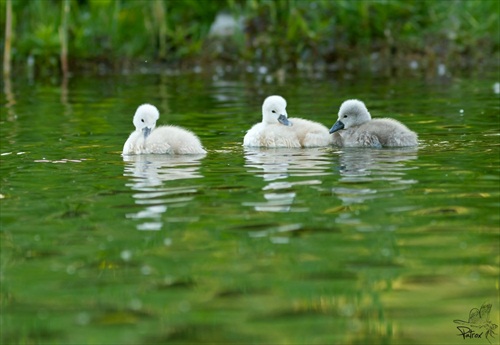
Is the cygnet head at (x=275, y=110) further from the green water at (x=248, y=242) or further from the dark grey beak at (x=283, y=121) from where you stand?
the green water at (x=248, y=242)

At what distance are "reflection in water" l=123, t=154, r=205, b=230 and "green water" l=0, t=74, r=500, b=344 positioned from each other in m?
0.02

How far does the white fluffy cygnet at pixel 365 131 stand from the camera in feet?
34.1

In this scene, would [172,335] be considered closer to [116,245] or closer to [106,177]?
[116,245]

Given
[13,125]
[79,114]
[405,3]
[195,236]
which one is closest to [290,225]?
[195,236]

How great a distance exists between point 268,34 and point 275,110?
10.9m

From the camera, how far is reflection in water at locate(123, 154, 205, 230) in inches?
287

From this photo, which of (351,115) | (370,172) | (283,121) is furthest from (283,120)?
(370,172)

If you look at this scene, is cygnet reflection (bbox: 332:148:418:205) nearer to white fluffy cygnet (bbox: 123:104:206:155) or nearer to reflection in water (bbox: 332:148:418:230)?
reflection in water (bbox: 332:148:418:230)

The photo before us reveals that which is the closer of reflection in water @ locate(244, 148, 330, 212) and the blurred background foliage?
reflection in water @ locate(244, 148, 330, 212)

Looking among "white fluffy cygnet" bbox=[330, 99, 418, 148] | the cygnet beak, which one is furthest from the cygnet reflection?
the cygnet beak

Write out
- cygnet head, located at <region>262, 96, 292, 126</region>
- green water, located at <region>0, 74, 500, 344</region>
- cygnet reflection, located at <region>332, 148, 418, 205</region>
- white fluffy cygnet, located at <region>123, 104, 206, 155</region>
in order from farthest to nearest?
cygnet head, located at <region>262, 96, 292, 126</region>
white fluffy cygnet, located at <region>123, 104, 206, 155</region>
cygnet reflection, located at <region>332, 148, 418, 205</region>
green water, located at <region>0, 74, 500, 344</region>

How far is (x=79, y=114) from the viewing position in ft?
48.6

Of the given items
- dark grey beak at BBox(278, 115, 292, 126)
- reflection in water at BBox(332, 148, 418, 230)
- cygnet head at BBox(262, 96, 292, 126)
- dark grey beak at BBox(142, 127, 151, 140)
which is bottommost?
reflection in water at BBox(332, 148, 418, 230)

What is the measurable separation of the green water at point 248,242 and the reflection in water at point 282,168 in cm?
2
